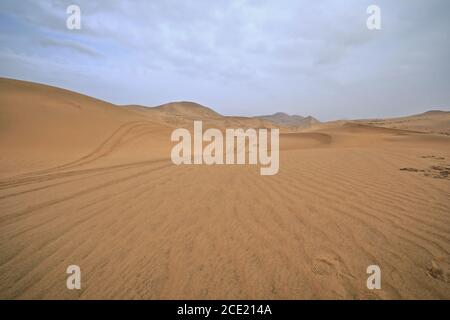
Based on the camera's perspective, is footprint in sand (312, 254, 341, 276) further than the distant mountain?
No

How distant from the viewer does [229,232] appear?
2.58 meters

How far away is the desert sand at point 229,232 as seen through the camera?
181 cm

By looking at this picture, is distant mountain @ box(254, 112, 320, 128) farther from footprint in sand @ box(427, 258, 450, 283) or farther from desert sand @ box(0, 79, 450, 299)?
footprint in sand @ box(427, 258, 450, 283)

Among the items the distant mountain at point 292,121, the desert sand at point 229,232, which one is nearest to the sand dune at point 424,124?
the desert sand at point 229,232

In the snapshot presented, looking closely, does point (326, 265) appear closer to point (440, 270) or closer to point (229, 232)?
point (440, 270)

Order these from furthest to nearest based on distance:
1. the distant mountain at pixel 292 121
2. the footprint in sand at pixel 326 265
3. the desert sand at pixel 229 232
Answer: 1. the distant mountain at pixel 292 121
2. the footprint in sand at pixel 326 265
3. the desert sand at pixel 229 232

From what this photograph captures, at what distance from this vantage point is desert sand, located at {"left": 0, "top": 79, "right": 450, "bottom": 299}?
1807 millimetres

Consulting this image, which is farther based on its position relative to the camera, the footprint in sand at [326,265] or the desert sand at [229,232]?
the footprint in sand at [326,265]

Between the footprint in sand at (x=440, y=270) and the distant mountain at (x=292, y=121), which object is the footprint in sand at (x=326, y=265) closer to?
the footprint in sand at (x=440, y=270)

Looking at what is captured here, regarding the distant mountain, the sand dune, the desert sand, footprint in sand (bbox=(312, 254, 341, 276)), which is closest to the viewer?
the desert sand

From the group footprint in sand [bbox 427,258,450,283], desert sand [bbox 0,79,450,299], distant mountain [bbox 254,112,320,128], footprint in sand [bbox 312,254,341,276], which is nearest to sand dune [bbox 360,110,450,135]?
desert sand [bbox 0,79,450,299]

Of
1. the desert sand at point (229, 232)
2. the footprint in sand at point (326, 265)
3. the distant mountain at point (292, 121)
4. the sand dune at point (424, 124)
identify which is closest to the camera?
the desert sand at point (229, 232)

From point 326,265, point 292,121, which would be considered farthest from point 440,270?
point 292,121
